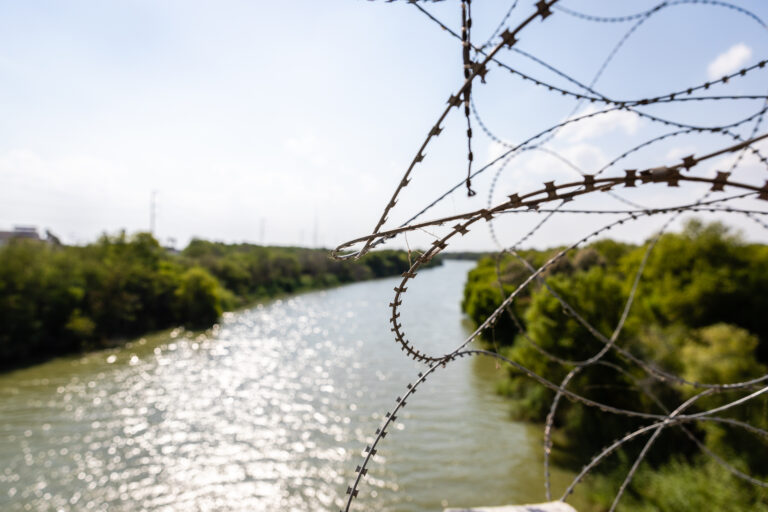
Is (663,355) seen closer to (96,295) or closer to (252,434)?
(252,434)

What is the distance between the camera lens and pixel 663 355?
1351 cm

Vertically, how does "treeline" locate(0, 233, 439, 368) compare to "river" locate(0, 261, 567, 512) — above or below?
above

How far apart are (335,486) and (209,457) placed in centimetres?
397

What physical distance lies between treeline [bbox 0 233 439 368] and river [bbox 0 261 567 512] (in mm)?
2056

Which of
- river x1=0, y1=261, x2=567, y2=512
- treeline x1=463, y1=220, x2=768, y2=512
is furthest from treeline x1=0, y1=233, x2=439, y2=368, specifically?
treeline x1=463, y1=220, x2=768, y2=512

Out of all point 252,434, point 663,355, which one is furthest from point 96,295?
point 663,355

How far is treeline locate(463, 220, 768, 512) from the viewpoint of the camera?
906cm

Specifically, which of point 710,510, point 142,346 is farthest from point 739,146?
point 142,346

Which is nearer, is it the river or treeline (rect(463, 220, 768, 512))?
treeline (rect(463, 220, 768, 512))

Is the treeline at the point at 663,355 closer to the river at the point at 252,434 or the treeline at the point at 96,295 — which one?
the river at the point at 252,434

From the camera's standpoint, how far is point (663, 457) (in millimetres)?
10898

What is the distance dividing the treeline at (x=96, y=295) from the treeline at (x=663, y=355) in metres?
5.95

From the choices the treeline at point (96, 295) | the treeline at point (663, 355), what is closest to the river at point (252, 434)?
the treeline at point (663, 355)

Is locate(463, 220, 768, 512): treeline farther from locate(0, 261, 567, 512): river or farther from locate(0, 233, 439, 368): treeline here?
locate(0, 233, 439, 368): treeline
